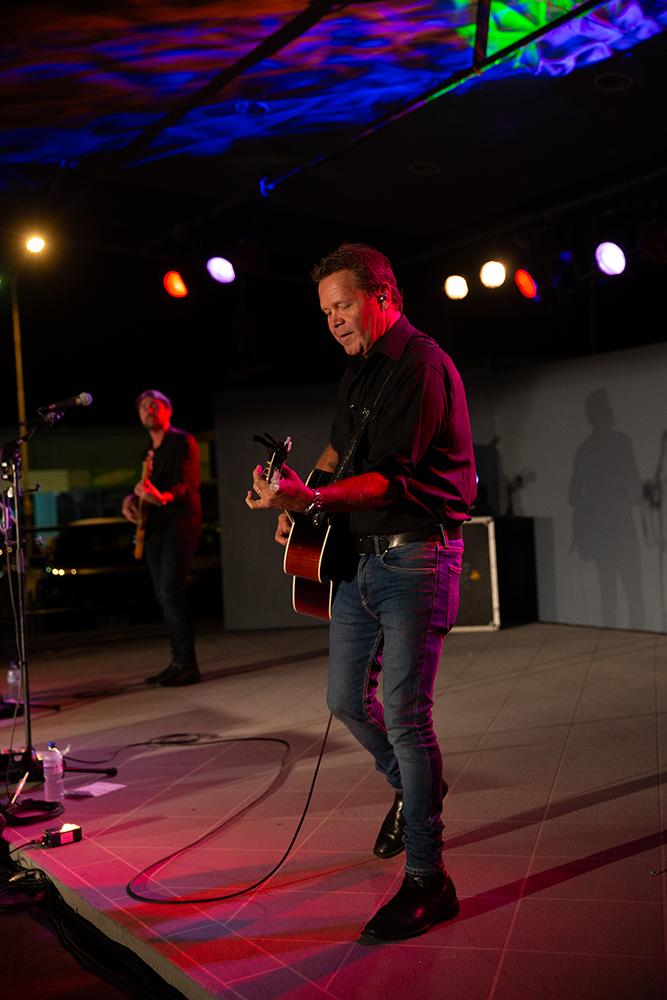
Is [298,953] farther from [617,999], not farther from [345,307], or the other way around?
[345,307]

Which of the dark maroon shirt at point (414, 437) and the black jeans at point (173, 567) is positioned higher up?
the dark maroon shirt at point (414, 437)

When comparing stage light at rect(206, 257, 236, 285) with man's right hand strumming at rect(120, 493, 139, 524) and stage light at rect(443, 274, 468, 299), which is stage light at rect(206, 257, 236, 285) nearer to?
stage light at rect(443, 274, 468, 299)

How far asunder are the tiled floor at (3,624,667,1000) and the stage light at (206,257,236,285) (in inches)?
140

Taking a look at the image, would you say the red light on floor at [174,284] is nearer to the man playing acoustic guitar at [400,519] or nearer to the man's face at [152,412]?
the man's face at [152,412]

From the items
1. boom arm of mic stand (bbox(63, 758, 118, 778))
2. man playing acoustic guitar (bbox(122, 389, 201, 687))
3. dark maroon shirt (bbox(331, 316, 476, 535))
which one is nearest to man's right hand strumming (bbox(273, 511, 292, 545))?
dark maroon shirt (bbox(331, 316, 476, 535))

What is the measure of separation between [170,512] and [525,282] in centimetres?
377

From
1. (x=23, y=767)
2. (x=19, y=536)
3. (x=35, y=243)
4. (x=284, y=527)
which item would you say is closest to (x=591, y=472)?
(x=35, y=243)

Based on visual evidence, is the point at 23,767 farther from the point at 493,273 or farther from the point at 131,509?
the point at 493,273

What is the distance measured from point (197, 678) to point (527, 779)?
318cm

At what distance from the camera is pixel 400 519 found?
8.76ft

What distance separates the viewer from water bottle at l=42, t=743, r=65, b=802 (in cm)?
399

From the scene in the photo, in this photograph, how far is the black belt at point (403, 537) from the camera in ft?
8.79

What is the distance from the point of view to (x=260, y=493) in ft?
8.13

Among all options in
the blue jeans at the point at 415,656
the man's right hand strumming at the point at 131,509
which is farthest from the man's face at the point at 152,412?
the blue jeans at the point at 415,656
